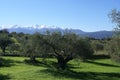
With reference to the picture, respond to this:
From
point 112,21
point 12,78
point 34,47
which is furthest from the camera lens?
point 34,47

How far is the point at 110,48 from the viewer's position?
1987 inches

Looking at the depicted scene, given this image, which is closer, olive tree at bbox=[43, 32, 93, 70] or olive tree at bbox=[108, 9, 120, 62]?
olive tree at bbox=[108, 9, 120, 62]

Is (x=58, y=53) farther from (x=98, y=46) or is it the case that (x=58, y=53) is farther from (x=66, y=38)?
(x=98, y=46)

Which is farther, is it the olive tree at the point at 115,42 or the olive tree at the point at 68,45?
the olive tree at the point at 68,45

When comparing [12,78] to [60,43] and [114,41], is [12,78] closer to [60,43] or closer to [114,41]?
[60,43]

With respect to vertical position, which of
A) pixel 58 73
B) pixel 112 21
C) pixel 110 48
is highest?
pixel 112 21

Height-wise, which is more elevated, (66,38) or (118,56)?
(66,38)

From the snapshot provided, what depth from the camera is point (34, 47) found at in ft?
172

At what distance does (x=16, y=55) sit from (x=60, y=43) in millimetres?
45936

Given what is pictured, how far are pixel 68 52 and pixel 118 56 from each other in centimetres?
862

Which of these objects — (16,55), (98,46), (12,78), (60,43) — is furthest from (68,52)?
(98,46)

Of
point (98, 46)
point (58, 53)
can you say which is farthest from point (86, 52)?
point (98, 46)

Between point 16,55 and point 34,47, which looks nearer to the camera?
point 34,47

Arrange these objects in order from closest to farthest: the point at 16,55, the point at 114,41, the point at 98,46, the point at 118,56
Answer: the point at 114,41 → the point at 118,56 → the point at 16,55 → the point at 98,46
